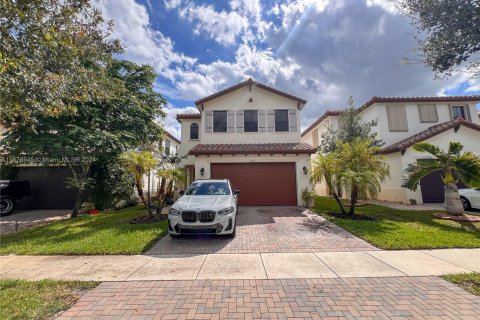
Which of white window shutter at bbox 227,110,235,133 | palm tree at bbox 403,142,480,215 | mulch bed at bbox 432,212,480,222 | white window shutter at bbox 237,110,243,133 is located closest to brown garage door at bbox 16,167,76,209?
white window shutter at bbox 227,110,235,133

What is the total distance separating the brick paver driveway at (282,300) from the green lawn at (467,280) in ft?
0.67

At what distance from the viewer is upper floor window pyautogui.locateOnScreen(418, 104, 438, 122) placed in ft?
55.9

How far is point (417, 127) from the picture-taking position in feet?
55.3

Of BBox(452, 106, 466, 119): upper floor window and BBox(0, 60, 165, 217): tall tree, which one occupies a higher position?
BBox(452, 106, 466, 119): upper floor window

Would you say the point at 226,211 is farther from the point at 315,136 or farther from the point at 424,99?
the point at 315,136

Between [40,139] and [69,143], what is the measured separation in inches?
41.8

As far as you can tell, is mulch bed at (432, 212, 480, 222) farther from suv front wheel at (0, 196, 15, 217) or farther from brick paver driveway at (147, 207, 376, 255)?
suv front wheel at (0, 196, 15, 217)

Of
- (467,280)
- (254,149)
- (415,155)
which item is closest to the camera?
(467,280)

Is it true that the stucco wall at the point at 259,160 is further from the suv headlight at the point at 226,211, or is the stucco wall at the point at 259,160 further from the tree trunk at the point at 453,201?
the suv headlight at the point at 226,211

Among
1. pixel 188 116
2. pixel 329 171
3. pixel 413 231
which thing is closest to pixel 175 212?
pixel 329 171

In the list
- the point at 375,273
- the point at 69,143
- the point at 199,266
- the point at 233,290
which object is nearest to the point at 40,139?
the point at 69,143

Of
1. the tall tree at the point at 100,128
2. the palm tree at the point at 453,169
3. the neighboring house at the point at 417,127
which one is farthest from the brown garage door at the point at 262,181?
the palm tree at the point at 453,169

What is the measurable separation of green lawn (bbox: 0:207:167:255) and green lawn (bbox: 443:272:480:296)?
7058 millimetres

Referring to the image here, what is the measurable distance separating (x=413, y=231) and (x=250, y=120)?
10690 mm
